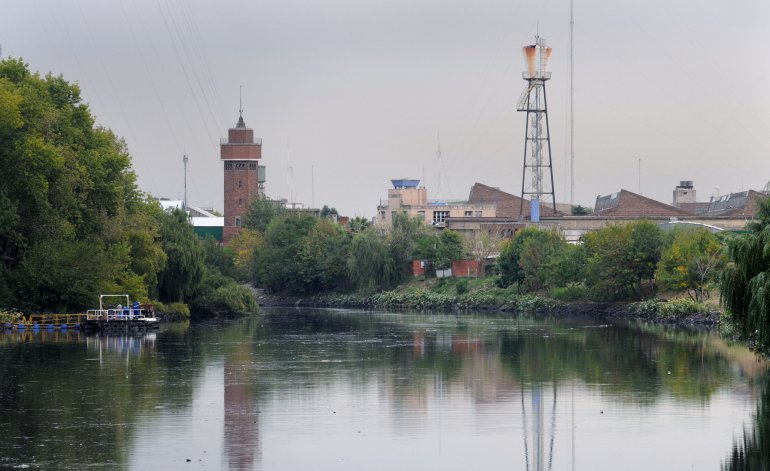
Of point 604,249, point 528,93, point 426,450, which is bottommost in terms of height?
point 426,450

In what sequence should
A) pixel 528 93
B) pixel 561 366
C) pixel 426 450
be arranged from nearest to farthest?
pixel 426 450
pixel 561 366
pixel 528 93

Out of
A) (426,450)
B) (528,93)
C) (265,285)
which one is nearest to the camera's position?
(426,450)

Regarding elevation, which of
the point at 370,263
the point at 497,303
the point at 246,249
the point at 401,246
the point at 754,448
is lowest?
the point at 754,448

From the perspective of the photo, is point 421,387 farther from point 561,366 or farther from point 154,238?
point 154,238

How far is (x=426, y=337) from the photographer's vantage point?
204 ft

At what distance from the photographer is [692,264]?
75.9 m

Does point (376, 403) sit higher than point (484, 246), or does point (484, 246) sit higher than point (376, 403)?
point (484, 246)

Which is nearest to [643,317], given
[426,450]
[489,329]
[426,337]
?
[489,329]

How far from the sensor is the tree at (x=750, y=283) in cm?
3444

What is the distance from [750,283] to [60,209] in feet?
139

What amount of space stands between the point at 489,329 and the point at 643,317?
1402 centimetres

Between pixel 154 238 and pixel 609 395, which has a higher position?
pixel 154 238

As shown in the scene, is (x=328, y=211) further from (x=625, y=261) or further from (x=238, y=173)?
(x=625, y=261)

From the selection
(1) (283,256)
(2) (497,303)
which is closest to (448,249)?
(2) (497,303)
